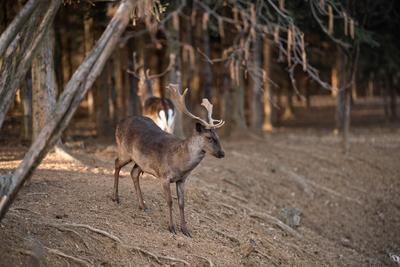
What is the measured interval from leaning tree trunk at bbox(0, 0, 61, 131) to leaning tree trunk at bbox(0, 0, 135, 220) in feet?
2.15

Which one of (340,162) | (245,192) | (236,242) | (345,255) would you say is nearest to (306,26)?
(340,162)

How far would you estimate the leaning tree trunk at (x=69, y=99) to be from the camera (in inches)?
247

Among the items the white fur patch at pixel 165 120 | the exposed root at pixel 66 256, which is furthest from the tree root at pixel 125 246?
the white fur patch at pixel 165 120

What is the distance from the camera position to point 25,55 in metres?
6.78

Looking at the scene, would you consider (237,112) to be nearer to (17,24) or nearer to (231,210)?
(231,210)

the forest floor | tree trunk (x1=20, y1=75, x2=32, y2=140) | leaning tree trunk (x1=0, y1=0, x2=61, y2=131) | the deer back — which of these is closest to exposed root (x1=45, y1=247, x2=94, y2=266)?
the forest floor

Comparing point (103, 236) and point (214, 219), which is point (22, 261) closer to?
point (103, 236)

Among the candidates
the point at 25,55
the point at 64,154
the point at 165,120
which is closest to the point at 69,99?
the point at 25,55

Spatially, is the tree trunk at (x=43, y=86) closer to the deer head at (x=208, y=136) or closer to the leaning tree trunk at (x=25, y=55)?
the deer head at (x=208, y=136)

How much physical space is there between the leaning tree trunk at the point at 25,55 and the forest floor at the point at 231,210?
5.32 ft

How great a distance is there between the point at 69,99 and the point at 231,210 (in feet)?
18.8

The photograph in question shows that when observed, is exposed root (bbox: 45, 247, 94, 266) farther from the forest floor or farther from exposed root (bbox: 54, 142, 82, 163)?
exposed root (bbox: 54, 142, 82, 163)

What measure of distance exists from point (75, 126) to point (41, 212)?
13624 mm

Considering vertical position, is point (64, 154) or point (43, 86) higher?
point (43, 86)
